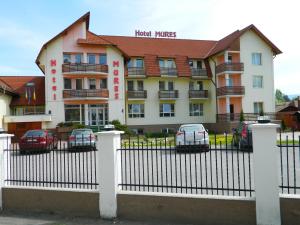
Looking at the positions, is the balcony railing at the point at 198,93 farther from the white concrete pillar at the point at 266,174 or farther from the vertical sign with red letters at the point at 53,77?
the white concrete pillar at the point at 266,174

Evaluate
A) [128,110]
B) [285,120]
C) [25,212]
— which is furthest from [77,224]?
[285,120]

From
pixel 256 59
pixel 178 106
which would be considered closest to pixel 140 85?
pixel 178 106

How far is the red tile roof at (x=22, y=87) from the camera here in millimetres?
36438

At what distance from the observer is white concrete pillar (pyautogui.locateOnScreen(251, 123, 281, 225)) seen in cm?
567

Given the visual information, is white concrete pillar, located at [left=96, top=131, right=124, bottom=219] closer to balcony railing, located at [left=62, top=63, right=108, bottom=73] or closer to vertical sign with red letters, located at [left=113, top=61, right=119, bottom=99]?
balcony railing, located at [left=62, top=63, right=108, bottom=73]

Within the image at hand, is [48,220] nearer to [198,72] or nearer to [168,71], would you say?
[168,71]

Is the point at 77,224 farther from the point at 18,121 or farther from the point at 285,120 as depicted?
the point at 285,120

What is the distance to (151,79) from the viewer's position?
39312 mm

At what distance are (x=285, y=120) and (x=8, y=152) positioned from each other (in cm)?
3846

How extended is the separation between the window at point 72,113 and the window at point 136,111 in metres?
6.15

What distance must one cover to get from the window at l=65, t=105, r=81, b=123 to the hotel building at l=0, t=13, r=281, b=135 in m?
0.11

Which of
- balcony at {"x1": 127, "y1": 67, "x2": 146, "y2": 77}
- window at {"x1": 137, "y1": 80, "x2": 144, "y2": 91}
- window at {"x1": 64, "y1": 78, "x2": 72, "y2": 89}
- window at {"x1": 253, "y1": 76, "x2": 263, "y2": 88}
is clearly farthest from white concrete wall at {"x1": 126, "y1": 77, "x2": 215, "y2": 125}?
window at {"x1": 64, "y1": 78, "x2": 72, "y2": 89}

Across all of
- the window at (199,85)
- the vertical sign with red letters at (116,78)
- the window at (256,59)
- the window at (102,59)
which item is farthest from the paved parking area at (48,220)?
the window at (256,59)

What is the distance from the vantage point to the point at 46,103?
115 feet
